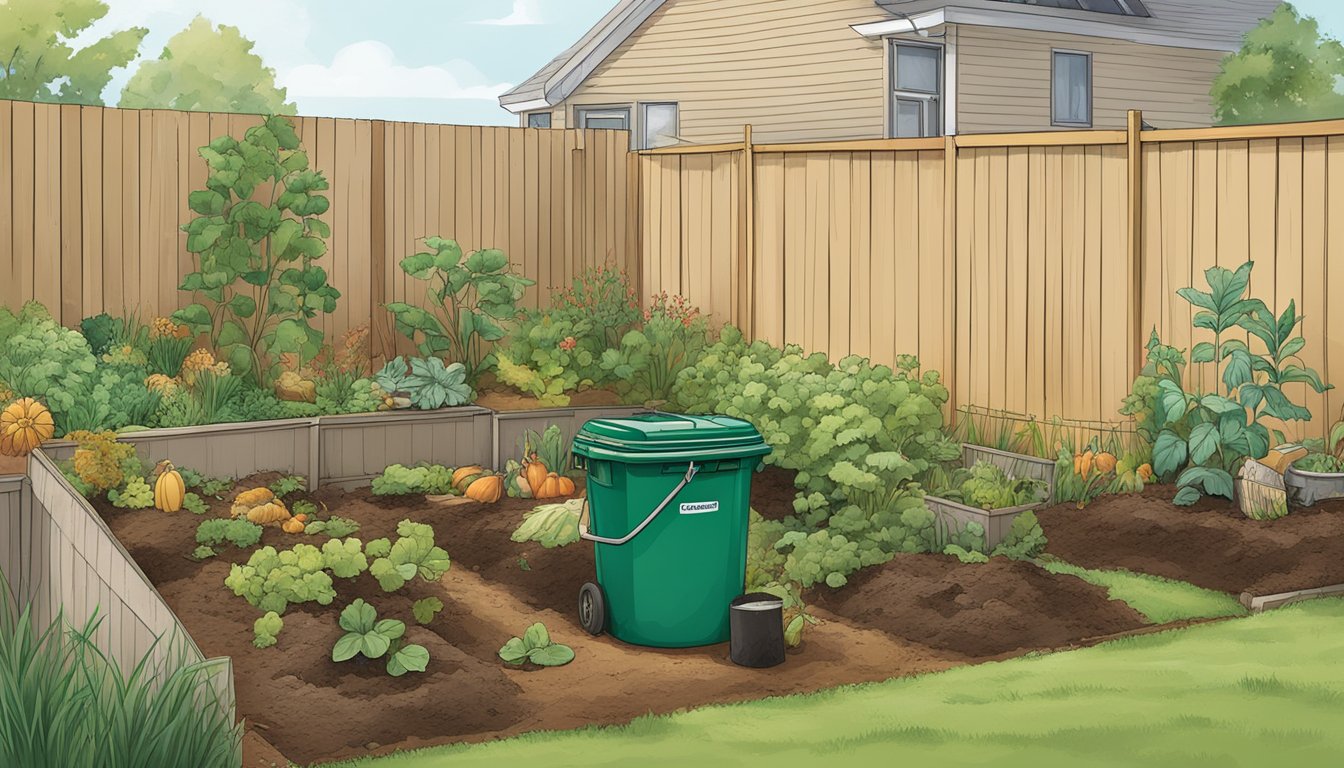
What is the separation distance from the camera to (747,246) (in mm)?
11602

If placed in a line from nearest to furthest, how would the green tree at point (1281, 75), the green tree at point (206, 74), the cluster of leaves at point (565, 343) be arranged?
the cluster of leaves at point (565, 343)
the green tree at point (1281, 75)
the green tree at point (206, 74)

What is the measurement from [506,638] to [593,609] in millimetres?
465

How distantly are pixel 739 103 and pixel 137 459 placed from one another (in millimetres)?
12114

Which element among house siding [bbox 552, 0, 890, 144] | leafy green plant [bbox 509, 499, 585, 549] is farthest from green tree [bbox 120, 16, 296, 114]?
leafy green plant [bbox 509, 499, 585, 549]

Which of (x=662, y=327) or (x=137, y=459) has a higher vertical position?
(x=662, y=327)

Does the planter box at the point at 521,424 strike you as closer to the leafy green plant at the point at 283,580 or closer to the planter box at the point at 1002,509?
the planter box at the point at 1002,509

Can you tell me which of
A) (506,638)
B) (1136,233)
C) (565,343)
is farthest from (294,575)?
(1136,233)

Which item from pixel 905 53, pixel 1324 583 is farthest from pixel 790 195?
pixel 905 53

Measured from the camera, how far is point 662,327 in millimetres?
11297

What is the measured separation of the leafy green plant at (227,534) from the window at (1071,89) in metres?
14.0

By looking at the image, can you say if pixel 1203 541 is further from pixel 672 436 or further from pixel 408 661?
pixel 408 661

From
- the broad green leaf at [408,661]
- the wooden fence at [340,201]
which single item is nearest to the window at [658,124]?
the wooden fence at [340,201]

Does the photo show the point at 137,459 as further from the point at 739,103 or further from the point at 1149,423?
the point at 739,103

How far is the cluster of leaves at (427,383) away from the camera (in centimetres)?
1044
